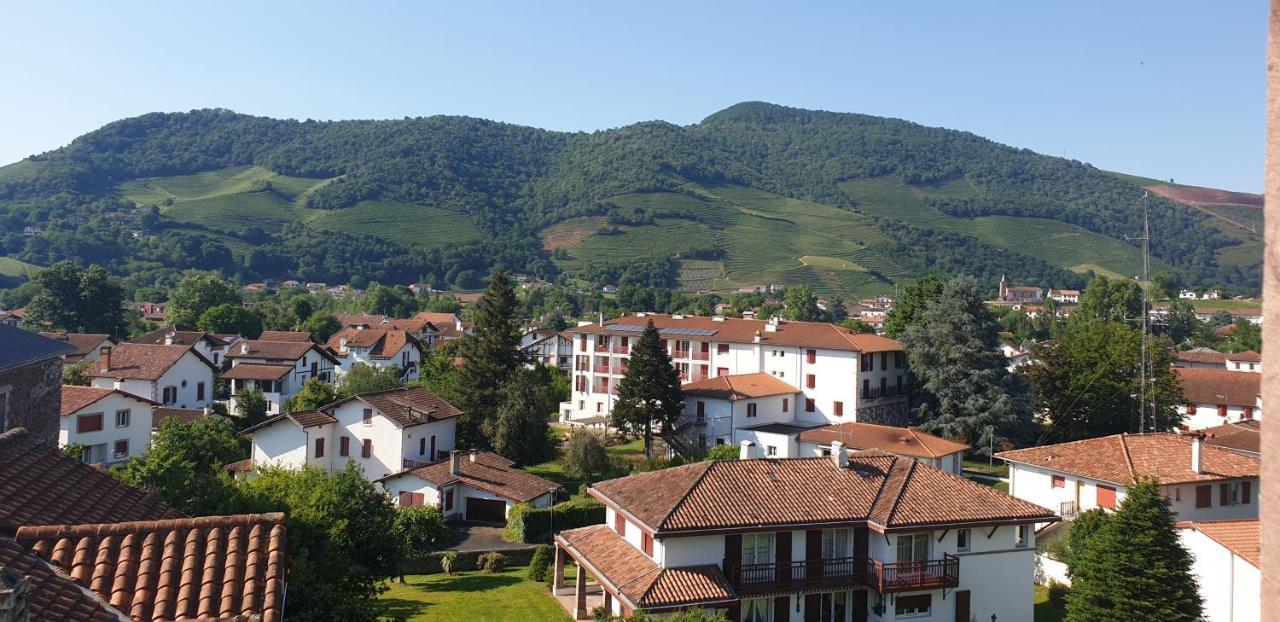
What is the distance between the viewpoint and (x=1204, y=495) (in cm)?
3122

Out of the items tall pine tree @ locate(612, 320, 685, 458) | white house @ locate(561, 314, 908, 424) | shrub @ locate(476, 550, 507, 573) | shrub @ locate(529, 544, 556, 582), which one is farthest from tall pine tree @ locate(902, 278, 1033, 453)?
shrub @ locate(529, 544, 556, 582)

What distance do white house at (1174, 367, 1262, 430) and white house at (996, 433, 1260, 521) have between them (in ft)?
105

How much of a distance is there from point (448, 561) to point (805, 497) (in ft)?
46.5

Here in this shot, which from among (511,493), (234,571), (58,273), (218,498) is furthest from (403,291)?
(234,571)

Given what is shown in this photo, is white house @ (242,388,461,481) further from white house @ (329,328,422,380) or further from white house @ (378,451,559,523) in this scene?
white house @ (329,328,422,380)

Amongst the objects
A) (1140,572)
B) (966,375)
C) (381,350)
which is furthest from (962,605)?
(381,350)

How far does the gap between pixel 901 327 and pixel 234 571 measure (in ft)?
193

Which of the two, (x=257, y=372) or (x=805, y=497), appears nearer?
(x=805, y=497)

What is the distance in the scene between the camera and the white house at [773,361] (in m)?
54.0

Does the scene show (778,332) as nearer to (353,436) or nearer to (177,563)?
(353,436)

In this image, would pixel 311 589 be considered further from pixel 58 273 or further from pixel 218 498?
pixel 58 273

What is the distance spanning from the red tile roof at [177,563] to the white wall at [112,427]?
1442 inches

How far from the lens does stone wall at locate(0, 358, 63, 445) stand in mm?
18109

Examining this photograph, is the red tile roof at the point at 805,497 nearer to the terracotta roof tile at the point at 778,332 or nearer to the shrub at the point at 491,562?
the shrub at the point at 491,562
